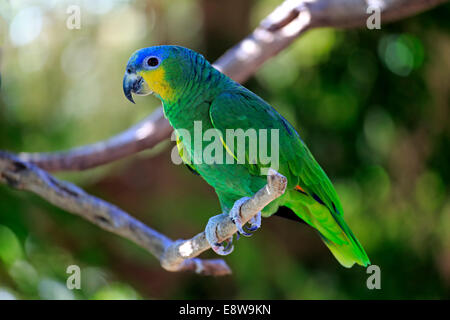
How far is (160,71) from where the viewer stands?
6.74 feet

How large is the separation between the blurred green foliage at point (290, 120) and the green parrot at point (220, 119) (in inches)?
69.2

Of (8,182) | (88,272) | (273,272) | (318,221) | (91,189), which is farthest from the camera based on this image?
(91,189)

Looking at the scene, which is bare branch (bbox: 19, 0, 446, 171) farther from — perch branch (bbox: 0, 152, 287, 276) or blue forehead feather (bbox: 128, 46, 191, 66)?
blue forehead feather (bbox: 128, 46, 191, 66)

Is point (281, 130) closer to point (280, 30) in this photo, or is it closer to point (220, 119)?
point (220, 119)

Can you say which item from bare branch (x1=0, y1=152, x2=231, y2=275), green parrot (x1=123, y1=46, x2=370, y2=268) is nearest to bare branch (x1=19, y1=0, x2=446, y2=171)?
bare branch (x1=0, y1=152, x2=231, y2=275)

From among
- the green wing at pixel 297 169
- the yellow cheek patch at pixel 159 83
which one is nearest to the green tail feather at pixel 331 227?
the green wing at pixel 297 169

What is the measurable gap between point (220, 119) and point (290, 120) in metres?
1.98

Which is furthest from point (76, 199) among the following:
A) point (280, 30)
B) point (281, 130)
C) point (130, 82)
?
point (280, 30)

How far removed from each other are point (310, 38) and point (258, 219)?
2.42 meters

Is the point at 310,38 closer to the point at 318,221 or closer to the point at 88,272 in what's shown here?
the point at 318,221

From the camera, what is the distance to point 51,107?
4145 millimetres

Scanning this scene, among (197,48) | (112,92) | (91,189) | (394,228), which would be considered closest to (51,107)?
(112,92)

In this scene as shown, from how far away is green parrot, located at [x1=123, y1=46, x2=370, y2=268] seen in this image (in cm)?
204

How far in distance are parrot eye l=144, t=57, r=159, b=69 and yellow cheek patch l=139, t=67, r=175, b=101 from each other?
0.02m
